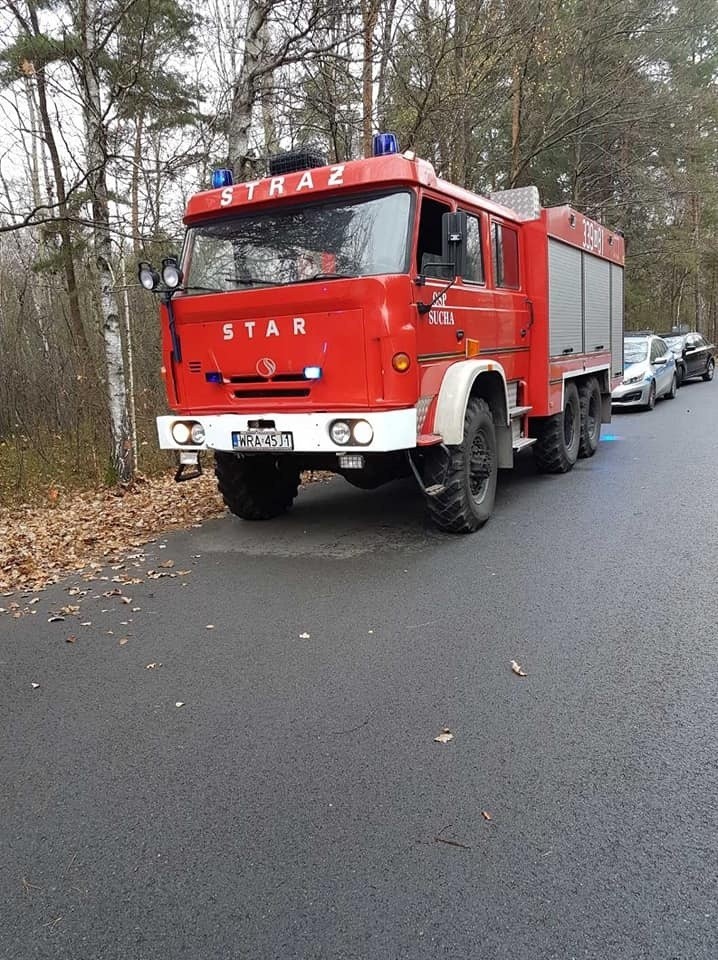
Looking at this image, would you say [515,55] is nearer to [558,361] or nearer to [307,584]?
[558,361]

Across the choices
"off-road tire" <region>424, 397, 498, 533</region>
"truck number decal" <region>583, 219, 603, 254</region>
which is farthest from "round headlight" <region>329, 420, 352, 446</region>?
"truck number decal" <region>583, 219, 603, 254</region>

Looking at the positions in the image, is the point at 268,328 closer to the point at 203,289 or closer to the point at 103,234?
the point at 203,289

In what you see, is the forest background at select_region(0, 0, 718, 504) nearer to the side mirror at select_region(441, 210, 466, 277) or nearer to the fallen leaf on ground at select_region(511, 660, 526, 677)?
the side mirror at select_region(441, 210, 466, 277)

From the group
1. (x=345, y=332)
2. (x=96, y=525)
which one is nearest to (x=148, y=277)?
(x=345, y=332)

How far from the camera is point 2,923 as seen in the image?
2176 mm

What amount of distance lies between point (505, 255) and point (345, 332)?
272 centimetres

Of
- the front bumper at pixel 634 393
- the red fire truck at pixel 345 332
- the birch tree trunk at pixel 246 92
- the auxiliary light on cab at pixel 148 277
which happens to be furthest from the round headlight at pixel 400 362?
the front bumper at pixel 634 393

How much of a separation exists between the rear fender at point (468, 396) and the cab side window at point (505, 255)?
1.04m

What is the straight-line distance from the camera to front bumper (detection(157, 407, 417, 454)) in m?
5.24

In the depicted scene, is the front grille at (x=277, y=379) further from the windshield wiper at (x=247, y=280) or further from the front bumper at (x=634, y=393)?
the front bumper at (x=634, y=393)

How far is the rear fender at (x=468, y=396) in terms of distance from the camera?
18.6 feet

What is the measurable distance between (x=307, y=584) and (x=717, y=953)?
3.54m

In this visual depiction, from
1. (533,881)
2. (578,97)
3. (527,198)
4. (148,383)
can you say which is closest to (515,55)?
(578,97)

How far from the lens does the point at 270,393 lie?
5.80m
